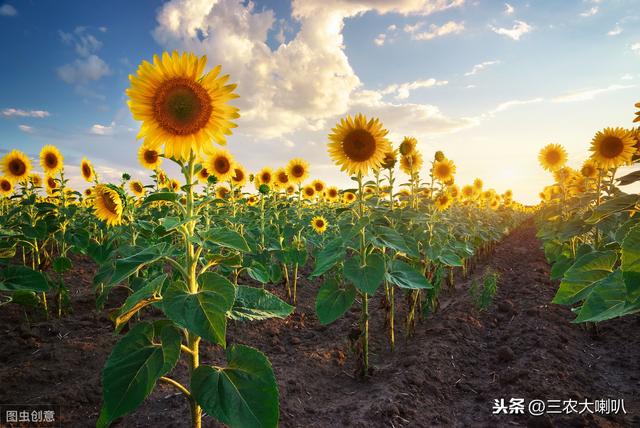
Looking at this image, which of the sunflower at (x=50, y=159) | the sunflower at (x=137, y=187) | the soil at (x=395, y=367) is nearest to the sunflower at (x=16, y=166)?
the sunflower at (x=50, y=159)

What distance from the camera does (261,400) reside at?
204 centimetres

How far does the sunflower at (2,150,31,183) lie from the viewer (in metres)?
7.91

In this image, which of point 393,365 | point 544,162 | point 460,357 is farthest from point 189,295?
point 544,162

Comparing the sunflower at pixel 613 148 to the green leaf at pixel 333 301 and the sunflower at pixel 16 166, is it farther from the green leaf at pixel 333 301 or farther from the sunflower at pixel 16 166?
the sunflower at pixel 16 166

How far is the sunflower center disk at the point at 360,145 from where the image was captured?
4520mm

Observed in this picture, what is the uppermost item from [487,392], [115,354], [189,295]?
[189,295]

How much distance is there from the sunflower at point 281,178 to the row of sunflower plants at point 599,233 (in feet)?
18.6

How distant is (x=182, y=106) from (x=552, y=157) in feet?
34.7

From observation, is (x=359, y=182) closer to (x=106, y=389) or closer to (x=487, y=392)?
(x=487, y=392)

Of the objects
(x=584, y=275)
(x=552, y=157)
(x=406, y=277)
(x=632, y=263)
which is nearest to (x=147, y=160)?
(x=406, y=277)

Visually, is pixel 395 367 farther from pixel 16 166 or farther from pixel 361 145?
pixel 16 166

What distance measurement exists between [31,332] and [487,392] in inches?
221

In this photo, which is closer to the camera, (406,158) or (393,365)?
(393,365)

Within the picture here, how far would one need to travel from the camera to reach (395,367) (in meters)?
4.45
